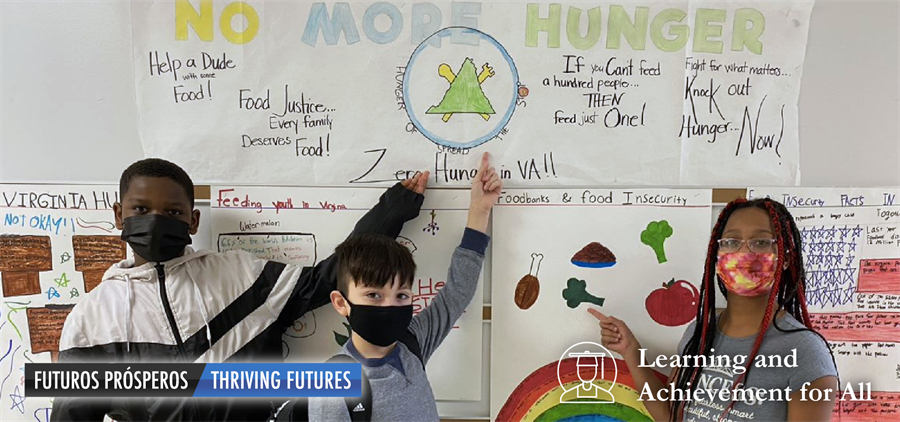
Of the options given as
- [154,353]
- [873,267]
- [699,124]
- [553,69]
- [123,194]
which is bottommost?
[154,353]

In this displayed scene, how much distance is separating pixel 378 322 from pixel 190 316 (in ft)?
1.60

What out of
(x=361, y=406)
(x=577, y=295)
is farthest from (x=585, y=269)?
(x=361, y=406)

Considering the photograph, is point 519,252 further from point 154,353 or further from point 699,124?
point 154,353

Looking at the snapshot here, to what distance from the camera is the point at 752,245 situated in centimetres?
135

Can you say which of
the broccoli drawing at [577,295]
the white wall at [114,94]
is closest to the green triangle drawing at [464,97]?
the broccoli drawing at [577,295]

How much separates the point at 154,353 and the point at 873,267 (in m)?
1.91

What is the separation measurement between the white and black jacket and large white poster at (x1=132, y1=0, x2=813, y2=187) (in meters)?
0.24

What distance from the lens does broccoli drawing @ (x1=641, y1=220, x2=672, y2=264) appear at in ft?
5.19

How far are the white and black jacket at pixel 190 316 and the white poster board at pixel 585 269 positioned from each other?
0.35 meters

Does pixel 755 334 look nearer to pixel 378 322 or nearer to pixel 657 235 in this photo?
pixel 657 235

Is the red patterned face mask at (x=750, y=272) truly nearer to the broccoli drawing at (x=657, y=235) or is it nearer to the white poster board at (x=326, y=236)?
the broccoli drawing at (x=657, y=235)

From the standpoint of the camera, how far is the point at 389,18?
153 cm

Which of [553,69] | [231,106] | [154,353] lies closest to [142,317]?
[154,353]

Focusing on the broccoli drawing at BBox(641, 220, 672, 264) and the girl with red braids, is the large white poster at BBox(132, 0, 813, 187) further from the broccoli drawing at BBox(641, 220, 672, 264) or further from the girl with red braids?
the girl with red braids
